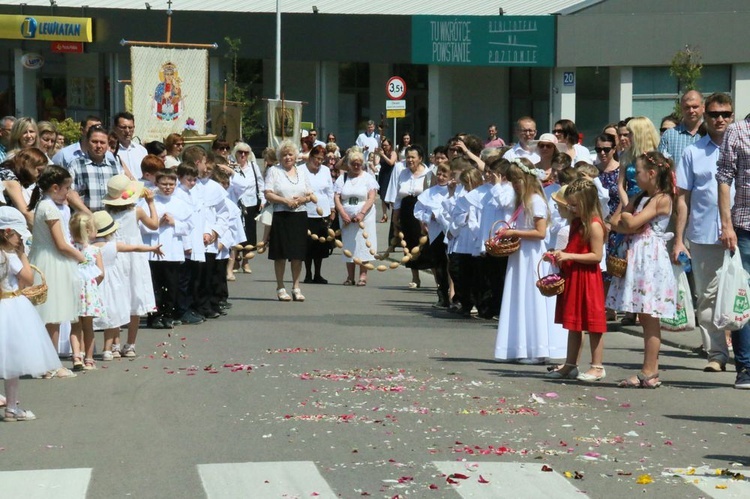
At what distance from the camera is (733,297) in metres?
10.3

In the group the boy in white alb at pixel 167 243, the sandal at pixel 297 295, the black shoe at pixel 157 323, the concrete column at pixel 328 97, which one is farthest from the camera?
the concrete column at pixel 328 97

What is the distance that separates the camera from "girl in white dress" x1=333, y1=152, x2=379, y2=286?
20.1 m

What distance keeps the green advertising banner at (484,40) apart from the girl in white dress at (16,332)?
36365 millimetres

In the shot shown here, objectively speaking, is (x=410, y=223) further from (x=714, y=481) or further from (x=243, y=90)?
(x=243, y=90)

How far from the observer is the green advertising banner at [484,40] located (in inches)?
1768

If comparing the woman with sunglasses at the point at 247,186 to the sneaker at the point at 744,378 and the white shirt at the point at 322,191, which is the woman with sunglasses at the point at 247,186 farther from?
the sneaker at the point at 744,378

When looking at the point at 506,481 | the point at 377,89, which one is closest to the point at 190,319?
the point at 506,481

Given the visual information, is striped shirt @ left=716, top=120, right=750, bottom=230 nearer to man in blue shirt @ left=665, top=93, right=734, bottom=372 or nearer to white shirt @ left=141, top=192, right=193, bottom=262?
man in blue shirt @ left=665, top=93, right=734, bottom=372

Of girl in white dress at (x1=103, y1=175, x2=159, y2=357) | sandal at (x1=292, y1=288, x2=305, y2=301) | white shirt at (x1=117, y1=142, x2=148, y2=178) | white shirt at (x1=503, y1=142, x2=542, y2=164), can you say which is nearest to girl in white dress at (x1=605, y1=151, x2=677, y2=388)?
girl in white dress at (x1=103, y1=175, x2=159, y2=357)

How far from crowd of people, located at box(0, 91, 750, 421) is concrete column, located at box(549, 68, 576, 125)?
91.8 feet

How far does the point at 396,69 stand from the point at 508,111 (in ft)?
14.2

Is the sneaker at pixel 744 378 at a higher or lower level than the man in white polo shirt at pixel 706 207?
lower

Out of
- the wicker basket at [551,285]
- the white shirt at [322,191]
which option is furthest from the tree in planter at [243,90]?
the wicker basket at [551,285]

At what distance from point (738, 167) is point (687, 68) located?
99.3 ft
